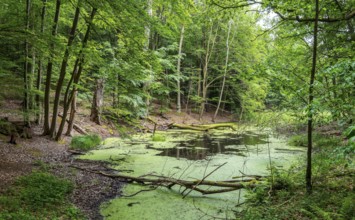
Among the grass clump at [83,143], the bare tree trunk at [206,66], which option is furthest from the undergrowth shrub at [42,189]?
the bare tree trunk at [206,66]

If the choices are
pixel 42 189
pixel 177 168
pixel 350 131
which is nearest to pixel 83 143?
pixel 177 168

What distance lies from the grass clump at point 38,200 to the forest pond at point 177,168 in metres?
0.69

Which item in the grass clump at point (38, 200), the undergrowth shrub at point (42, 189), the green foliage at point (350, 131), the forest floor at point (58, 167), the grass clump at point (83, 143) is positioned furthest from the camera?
the grass clump at point (83, 143)

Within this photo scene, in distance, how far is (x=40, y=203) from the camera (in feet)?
14.3

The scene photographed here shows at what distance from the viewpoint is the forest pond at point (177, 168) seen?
466cm

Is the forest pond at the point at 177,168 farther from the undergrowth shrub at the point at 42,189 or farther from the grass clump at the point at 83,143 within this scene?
the undergrowth shrub at the point at 42,189

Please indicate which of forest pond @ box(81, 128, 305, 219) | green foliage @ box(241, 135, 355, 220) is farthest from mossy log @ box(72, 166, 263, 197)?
green foliage @ box(241, 135, 355, 220)

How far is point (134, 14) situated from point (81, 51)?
176 cm

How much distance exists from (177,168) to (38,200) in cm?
369

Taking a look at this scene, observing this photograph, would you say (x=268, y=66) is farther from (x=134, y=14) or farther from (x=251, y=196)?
(x=134, y=14)

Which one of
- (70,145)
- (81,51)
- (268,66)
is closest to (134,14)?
(81,51)

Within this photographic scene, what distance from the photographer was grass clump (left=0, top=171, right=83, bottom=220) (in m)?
3.91

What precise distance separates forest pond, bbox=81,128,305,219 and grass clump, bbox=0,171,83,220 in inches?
27.3

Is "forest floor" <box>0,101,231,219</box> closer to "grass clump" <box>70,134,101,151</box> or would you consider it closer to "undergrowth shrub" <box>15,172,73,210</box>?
"undergrowth shrub" <box>15,172,73,210</box>
